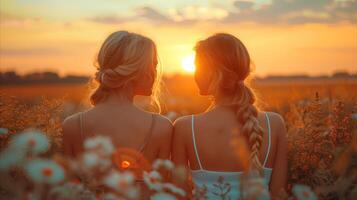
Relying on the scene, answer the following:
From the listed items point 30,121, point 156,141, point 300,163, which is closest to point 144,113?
point 156,141

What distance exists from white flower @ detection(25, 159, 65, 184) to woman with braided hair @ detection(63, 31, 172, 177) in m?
1.70

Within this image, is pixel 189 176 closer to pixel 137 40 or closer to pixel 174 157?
pixel 174 157

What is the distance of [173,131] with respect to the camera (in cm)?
403

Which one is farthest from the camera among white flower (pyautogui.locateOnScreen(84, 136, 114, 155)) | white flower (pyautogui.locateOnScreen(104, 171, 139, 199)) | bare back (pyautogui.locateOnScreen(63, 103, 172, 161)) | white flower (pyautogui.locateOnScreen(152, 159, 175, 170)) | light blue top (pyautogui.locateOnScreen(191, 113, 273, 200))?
bare back (pyautogui.locateOnScreen(63, 103, 172, 161))

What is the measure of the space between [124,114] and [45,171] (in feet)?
5.98

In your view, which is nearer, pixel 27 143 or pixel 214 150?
pixel 27 143

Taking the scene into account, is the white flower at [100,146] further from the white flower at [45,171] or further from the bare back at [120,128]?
the bare back at [120,128]

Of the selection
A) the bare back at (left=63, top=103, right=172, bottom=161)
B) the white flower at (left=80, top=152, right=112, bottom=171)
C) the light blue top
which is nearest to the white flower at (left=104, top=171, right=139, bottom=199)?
the white flower at (left=80, top=152, right=112, bottom=171)

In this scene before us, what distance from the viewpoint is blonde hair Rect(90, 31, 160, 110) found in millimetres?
3891

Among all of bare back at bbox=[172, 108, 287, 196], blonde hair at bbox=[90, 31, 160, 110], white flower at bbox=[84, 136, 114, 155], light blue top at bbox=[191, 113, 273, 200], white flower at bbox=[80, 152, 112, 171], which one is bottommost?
light blue top at bbox=[191, 113, 273, 200]

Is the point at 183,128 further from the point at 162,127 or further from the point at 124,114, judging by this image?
the point at 124,114

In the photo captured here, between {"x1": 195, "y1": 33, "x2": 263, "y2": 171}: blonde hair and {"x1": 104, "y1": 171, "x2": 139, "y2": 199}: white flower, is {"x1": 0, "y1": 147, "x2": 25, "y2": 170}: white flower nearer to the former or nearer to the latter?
{"x1": 104, "y1": 171, "x2": 139, "y2": 199}: white flower

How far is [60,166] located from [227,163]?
5.87 ft

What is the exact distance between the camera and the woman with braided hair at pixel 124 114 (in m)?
3.87
